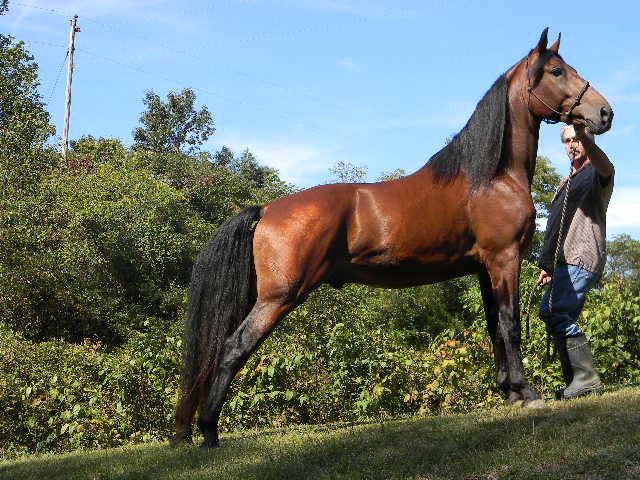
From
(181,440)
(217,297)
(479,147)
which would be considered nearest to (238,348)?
(217,297)

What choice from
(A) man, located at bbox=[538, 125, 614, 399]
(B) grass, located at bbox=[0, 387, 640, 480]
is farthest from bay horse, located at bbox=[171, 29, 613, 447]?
(A) man, located at bbox=[538, 125, 614, 399]

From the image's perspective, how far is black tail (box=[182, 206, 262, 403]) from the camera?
5633 millimetres

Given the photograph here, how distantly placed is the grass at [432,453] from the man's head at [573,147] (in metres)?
2.11

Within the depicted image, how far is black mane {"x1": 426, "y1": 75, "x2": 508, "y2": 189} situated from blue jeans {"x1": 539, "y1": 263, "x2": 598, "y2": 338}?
126 centimetres

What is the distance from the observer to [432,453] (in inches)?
183

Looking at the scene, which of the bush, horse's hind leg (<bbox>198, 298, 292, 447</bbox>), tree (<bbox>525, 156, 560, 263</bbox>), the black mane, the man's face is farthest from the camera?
tree (<bbox>525, 156, 560, 263</bbox>)

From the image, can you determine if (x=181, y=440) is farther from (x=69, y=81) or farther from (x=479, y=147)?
(x=69, y=81)

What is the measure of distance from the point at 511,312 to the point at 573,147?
179 cm

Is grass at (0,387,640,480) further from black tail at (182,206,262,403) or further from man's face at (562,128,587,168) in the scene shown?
man's face at (562,128,587,168)

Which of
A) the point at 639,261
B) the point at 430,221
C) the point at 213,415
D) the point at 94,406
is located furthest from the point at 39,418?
the point at 639,261

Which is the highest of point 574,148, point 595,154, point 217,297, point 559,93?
point 559,93

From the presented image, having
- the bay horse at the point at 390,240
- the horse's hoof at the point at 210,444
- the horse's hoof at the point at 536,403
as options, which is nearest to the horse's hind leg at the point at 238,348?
the bay horse at the point at 390,240

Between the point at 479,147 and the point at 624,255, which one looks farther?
the point at 624,255

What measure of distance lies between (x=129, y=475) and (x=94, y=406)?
12.4ft
